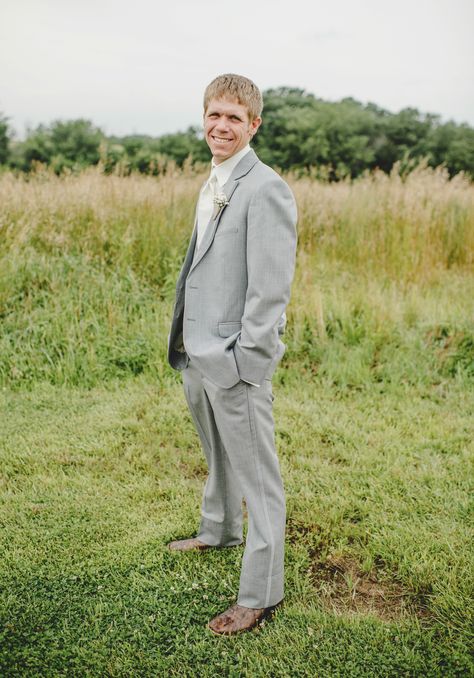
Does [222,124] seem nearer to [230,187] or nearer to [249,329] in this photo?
[230,187]

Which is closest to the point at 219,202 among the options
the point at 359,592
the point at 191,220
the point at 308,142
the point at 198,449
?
the point at 359,592

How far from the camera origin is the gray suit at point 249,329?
2.26 metres

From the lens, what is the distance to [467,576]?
9.32 ft

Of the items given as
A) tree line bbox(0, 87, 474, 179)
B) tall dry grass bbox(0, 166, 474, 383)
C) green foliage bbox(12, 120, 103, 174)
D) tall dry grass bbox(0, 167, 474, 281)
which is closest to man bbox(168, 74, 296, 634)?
tall dry grass bbox(0, 166, 474, 383)

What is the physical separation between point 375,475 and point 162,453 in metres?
1.38

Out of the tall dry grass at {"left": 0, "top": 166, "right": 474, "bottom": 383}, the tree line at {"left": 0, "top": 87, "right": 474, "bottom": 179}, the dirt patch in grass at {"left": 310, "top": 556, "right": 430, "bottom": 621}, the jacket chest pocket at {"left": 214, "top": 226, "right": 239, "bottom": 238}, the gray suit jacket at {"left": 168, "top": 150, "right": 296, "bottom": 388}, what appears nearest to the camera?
the gray suit jacket at {"left": 168, "top": 150, "right": 296, "bottom": 388}

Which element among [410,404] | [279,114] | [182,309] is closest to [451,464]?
[410,404]

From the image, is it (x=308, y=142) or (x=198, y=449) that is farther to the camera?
(x=308, y=142)

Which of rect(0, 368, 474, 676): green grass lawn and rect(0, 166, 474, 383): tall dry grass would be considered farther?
rect(0, 166, 474, 383): tall dry grass

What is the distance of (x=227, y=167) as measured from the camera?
8.15ft

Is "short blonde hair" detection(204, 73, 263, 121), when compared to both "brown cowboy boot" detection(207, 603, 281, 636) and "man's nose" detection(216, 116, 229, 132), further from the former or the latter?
"brown cowboy boot" detection(207, 603, 281, 636)

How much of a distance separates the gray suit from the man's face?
0.24 ft

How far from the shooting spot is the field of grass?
255 cm

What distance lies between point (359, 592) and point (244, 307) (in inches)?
59.0
